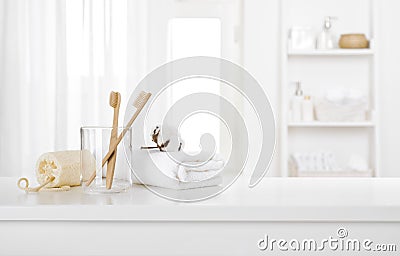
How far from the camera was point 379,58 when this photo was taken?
12.3ft

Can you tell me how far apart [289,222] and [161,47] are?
287cm

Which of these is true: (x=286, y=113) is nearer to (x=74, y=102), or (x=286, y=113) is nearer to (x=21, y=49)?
(x=74, y=102)

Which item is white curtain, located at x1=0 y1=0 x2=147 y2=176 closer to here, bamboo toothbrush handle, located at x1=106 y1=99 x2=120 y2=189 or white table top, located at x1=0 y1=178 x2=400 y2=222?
bamboo toothbrush handle, located at x1=106 y1=99 x2=120 y2=189

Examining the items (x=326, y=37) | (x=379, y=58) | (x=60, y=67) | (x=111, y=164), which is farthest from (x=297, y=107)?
(x=111, y=164)

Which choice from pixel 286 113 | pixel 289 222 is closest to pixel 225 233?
pixel 289 222

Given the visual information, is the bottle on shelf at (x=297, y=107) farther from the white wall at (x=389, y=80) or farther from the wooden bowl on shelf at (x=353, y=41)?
the white wall at (x=389, y=80)

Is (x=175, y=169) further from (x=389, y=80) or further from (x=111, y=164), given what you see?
(x=389, y=80)

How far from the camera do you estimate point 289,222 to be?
39.9 inches

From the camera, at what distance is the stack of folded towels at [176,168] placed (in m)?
1.18

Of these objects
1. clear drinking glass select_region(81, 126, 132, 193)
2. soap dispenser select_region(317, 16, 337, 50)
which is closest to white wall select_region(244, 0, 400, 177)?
soap dispenser select_region(317, 16, 337, 50)

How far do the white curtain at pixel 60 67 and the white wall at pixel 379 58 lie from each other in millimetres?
713

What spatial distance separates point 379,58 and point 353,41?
0.27 meters

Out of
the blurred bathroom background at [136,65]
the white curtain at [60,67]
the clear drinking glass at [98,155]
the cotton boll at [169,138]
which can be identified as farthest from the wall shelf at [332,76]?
the clear drinking glass at [98,155]

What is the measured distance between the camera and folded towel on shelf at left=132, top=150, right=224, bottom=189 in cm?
118
